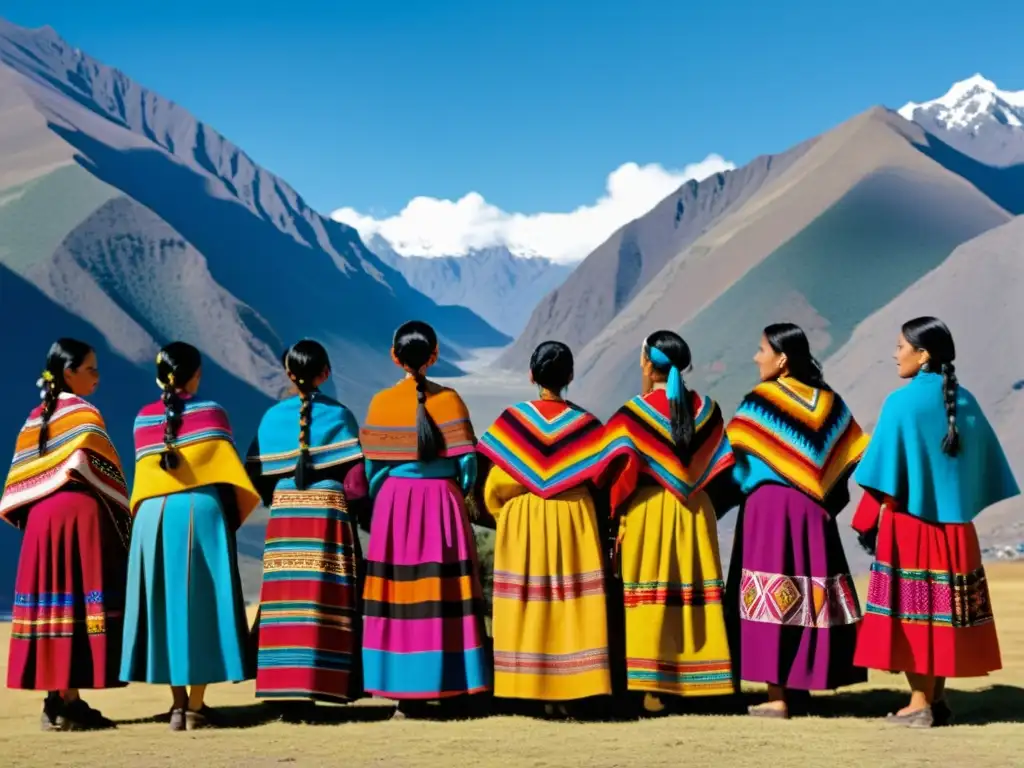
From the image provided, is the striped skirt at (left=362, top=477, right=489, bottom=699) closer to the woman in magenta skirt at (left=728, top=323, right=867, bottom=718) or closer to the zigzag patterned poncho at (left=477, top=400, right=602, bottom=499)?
the zigzag patterned poncho at (left=477, top=400, right=602, bottom=499)

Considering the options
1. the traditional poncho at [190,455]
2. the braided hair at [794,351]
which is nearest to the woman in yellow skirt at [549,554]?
the braided hair at [794,351]

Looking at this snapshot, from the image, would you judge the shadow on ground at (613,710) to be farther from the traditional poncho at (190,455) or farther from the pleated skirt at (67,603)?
the traditional poncho at (190,455)

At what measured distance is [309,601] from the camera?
19.2ft

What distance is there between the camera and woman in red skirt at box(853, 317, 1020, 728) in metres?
5.66

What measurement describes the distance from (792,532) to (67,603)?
3.35 m

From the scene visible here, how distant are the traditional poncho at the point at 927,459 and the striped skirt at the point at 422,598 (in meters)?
1.85

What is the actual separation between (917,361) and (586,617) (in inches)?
74.6

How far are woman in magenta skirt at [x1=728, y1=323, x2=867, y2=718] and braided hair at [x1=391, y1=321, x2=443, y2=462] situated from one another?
55.0 inches

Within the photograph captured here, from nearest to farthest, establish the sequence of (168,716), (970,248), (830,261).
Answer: (168,716), (970,248), (830,261)

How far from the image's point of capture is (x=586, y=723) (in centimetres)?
574

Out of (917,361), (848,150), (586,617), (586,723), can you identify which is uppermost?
(848,150)

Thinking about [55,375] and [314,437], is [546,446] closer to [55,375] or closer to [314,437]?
[314,437]


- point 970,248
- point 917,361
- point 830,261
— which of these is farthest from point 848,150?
point 917,361

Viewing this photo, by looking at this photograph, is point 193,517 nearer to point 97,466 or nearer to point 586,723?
point 97,466
